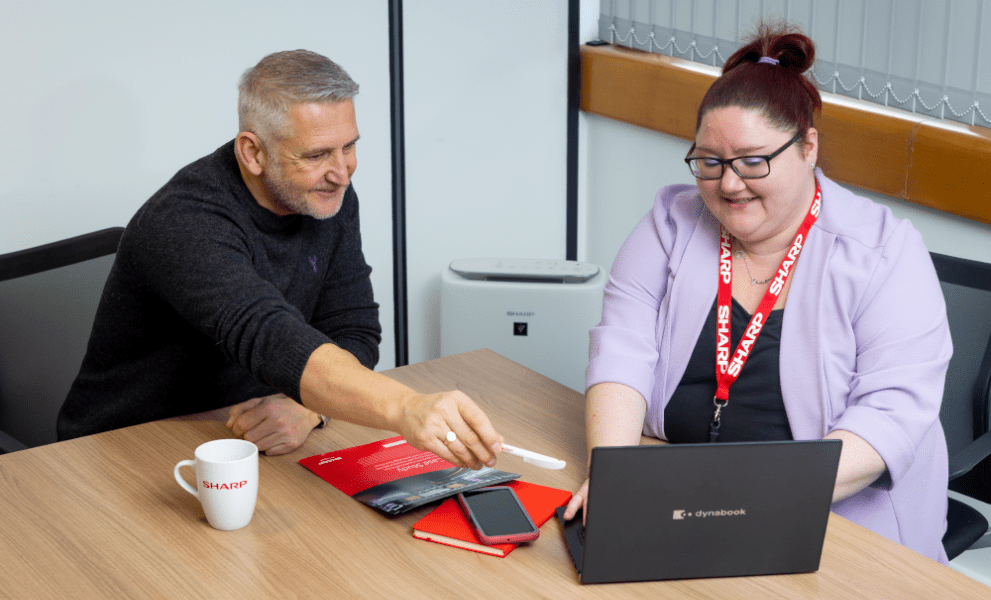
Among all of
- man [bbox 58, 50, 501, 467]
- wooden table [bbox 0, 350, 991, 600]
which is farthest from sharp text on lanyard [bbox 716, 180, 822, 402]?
man [bbox 58, 50, 501, 467]

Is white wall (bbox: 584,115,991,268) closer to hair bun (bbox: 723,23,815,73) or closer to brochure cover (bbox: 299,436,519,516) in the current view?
hair bun (bbox: 723,23,815,73)

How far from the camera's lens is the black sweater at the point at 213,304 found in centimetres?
137

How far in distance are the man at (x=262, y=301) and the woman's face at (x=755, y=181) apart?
63 centimetres

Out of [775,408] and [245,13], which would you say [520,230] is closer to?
[245,13]

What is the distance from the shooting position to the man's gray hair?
1.56 meters

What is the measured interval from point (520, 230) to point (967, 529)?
6.48 ft

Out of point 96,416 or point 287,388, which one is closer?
point 287,388

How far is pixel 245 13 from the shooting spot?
8.76ft

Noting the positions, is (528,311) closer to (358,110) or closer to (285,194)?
(358,110)

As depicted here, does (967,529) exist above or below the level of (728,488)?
below

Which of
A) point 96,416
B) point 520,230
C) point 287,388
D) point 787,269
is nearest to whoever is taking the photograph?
point 287,388

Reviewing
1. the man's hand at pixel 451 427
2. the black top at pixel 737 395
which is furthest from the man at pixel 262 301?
the black top at pixel 737 395

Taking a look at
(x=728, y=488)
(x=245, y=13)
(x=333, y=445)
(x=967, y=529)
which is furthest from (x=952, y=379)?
(x=245, y=13)

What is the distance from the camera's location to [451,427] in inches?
47.3
